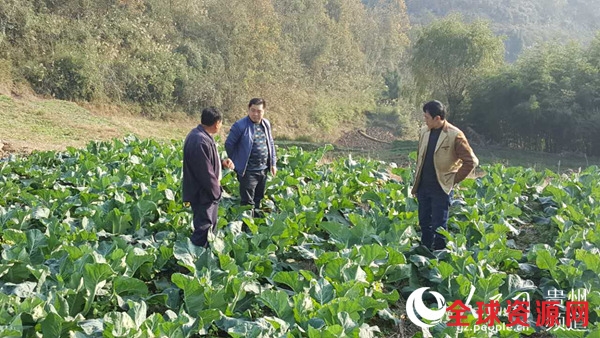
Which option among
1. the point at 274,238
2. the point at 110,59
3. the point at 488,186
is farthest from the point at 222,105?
the point at 274,238

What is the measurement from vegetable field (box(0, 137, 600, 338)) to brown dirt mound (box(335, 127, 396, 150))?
66.6ft

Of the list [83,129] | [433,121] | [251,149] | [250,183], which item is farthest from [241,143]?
[83,129]

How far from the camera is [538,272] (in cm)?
455

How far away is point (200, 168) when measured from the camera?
431 cm

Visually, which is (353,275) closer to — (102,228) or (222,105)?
(102,228)

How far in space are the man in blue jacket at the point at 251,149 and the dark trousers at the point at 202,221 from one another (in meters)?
1.15

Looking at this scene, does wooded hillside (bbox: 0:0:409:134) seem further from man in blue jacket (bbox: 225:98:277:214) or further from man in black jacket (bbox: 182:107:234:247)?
man in black jacket (bbox: 182:107:234:247)

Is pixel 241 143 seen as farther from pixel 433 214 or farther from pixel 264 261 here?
pixel 433 214

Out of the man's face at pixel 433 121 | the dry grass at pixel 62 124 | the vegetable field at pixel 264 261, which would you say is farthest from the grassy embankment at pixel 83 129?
the man's face at pixel 433 121

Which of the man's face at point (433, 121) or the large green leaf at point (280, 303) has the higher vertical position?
the man's face at point (433, 121)

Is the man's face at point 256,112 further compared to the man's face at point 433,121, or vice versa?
the man's face at point 256,112

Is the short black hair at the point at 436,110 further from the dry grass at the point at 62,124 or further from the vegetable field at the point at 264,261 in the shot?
the dry grass at the point at 62,124

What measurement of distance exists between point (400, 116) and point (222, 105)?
45.5 feet

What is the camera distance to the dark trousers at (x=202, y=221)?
4480 mm
